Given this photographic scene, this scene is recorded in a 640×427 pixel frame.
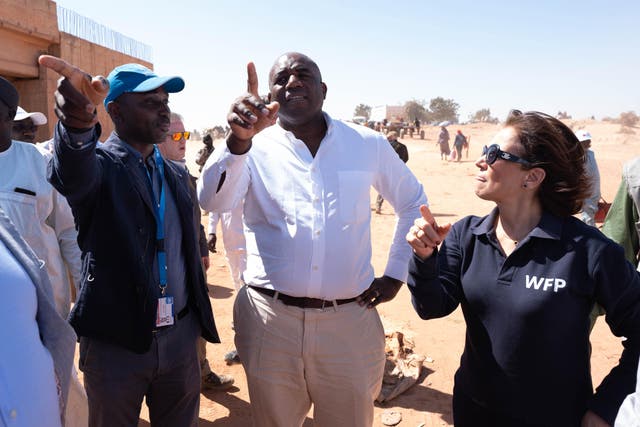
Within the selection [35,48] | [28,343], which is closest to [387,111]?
[35,48]

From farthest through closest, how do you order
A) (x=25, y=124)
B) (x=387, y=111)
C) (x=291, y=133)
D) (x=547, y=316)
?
(x=387, y=111) < (x=25, y=124) < (x=291, y=133) < (x=547, y=316)

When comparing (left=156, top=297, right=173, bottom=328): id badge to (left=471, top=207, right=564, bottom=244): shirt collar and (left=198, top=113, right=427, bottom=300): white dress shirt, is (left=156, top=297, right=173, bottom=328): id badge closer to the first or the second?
(left=198, top=113, right=427, bottom=300): white dress shirt

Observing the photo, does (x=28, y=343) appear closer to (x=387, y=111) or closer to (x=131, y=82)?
(x=131, y=82)

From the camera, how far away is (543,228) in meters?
1.86

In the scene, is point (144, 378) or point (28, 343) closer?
point (28, 343)

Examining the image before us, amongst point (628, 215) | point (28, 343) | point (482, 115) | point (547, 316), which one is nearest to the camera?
point (28, 343)

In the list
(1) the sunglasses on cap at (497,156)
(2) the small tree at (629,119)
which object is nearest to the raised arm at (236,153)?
(1) the sunglasses on cap at (497,156)

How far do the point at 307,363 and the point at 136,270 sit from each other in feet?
3.04

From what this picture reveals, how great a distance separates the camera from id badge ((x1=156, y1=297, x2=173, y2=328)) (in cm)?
206

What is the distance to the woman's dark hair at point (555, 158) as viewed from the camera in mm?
1922

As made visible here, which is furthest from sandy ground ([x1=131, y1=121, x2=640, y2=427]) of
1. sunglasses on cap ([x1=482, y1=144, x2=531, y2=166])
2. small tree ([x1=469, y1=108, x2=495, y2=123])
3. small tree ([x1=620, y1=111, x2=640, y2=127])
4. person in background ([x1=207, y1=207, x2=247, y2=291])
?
small tree ([x1=469, y1=108, x2=495, y2=123])

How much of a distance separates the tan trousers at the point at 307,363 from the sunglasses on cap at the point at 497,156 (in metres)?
0.97

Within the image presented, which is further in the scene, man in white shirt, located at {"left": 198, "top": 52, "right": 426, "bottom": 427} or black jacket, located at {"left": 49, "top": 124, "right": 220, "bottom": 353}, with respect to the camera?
man in white shirt, located at {"left": 198, "top": 52, "right": 426, "bottom": 427}

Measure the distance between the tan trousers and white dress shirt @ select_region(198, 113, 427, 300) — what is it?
0.43 ft
